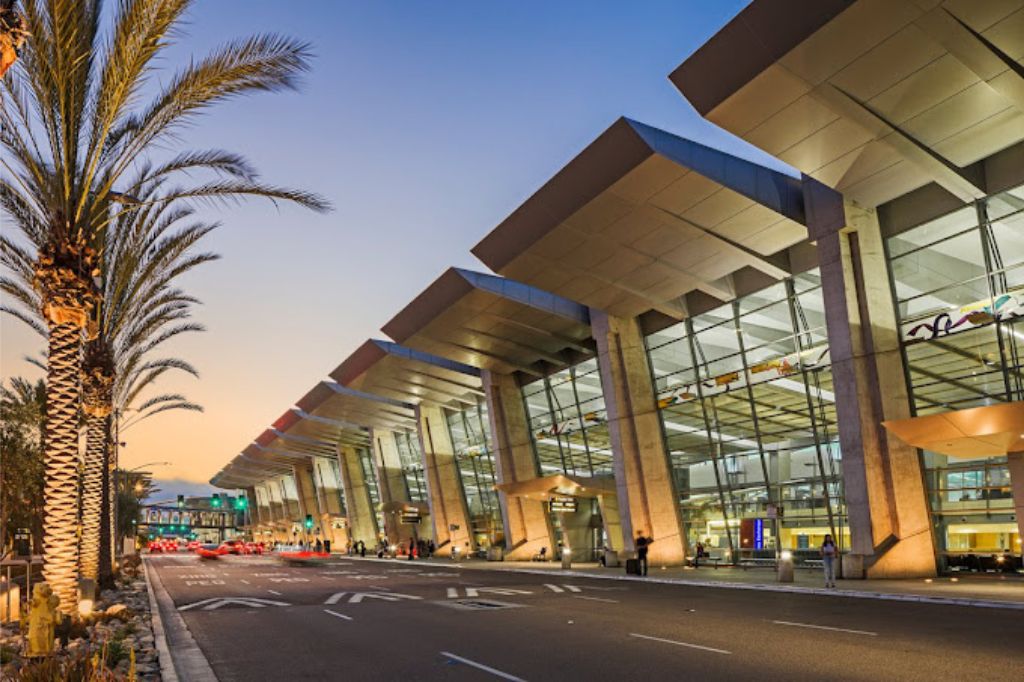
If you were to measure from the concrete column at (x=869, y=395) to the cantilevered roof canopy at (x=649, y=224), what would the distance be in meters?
1.74

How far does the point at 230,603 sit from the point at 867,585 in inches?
663

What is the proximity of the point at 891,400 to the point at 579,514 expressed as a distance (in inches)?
892

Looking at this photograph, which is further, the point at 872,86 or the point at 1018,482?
the point at 1018,482

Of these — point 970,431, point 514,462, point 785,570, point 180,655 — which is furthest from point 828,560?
point 514,462

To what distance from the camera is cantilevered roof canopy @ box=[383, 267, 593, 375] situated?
35375 millimetres

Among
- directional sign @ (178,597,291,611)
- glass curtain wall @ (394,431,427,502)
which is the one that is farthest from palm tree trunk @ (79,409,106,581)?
glass curtain wall @ (394,431,427,502)

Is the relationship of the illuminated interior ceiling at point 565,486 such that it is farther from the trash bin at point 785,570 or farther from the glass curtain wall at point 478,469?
the glass curtain wall at point 478,469

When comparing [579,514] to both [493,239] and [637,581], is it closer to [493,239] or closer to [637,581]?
[637,581]

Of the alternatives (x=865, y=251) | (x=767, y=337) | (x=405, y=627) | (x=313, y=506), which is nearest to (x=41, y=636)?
(x=405, y=627)

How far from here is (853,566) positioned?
24.1m

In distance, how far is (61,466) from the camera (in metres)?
15.5

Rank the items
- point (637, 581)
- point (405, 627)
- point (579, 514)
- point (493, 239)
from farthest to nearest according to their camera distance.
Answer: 1. point (579, 514)
2. point (493, 239)
3. point (637, 581)
4. point (405, 627)

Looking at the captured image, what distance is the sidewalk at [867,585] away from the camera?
18.0 meters

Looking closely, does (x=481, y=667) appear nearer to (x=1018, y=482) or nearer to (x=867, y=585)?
(x=867, y=585)
